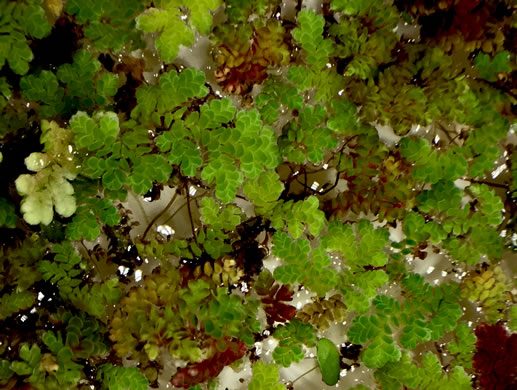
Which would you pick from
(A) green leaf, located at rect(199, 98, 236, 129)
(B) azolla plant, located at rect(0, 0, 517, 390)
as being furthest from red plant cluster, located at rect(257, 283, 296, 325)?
(A) green leaf, located at rect(199, 98, 236, 129)

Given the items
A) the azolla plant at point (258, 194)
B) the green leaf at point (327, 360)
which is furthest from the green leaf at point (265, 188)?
the green leaf at point (327, 360)

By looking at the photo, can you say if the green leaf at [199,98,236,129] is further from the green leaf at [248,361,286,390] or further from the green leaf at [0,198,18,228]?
the green leaf at [248,361,286,390]

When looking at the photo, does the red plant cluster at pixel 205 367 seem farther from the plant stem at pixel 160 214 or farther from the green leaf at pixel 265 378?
the plant stem at pixel 160 214

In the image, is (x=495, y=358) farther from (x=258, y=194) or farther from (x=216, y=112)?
(x=216, y=112)

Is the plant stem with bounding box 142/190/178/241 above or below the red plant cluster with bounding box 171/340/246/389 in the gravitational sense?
above

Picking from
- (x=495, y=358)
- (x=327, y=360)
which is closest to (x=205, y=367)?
(x=327, y=360)

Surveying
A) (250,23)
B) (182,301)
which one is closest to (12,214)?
(182,301)

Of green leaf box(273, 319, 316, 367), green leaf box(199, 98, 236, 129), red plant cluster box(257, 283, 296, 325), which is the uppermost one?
green leaf box(199, 98, 236, 129)
